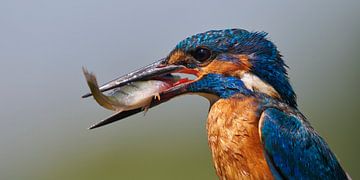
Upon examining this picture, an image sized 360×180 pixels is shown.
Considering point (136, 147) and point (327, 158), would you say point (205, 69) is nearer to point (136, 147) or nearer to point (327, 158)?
point (327, 158)

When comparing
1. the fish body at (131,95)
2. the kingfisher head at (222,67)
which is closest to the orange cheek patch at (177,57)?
the kingfisher head at (222,67)

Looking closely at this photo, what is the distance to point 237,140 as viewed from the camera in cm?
642

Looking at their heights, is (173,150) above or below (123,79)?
below

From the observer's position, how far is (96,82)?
6.18 meters

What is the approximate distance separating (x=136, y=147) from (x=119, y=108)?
16.0 feet

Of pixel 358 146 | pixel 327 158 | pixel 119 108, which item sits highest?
pixel 119 108

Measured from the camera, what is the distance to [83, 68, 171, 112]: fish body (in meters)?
6.39

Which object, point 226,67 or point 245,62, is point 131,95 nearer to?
point 226,67

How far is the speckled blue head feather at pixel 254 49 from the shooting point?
263 inches

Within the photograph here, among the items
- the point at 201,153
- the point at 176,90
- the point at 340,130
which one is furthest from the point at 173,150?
the point at 176,90

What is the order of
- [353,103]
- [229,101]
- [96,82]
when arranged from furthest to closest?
[353,103]
[229,101]
[96,82]

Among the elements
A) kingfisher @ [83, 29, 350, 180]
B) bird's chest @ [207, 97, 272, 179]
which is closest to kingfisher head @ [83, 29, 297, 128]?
kingfisher @ [83, 29, 350, 180]

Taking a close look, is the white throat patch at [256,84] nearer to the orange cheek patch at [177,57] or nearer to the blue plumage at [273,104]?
the blue plumage at [273,104]

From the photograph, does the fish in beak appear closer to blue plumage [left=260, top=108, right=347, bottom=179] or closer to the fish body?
the fish body
